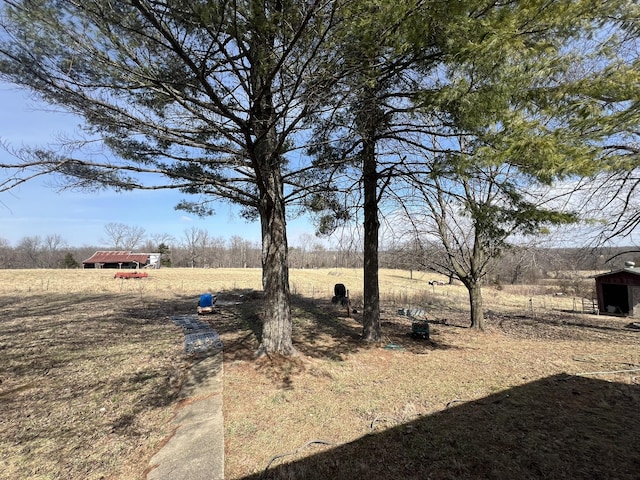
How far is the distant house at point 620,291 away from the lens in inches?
609

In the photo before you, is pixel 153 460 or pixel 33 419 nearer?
pixel 153 460

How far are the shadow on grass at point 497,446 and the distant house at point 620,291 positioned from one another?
16.2 meters

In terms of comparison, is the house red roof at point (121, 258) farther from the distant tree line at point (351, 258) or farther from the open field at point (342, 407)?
the open field at point (342, 407)

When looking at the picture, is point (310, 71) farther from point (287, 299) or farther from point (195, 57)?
point (287, 299)

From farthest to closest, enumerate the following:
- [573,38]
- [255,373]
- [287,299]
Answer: [287,299]
[255,373]
[573,38]

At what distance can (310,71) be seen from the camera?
12.9 ft

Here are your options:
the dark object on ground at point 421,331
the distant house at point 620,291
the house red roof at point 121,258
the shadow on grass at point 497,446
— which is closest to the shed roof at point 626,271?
the distant house at point 620,291

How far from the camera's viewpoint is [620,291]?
1698 centimetres

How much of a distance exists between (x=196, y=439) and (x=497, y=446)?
10.9ft

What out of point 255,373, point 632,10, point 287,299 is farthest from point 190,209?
point 632,10

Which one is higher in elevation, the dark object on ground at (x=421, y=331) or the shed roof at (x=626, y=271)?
the shed roof at (x=626, y=271)

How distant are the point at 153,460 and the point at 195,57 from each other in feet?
14.7

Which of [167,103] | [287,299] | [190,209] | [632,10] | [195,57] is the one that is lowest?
[287,299]

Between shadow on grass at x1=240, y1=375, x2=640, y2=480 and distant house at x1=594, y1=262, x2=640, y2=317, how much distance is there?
1617cm
